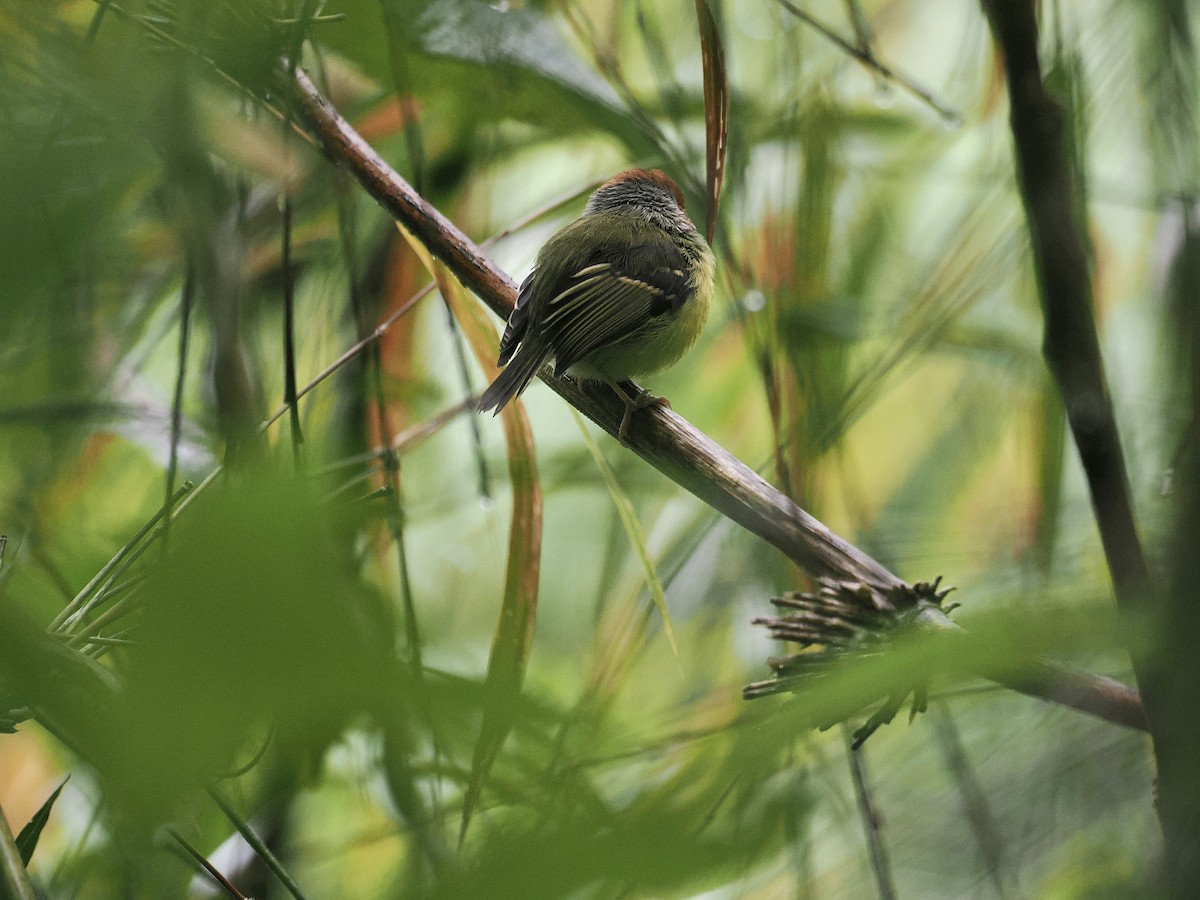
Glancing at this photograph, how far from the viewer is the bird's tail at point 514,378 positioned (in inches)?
56.9

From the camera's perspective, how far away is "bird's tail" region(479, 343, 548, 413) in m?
1.44

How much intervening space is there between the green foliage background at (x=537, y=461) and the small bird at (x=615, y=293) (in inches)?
5.2

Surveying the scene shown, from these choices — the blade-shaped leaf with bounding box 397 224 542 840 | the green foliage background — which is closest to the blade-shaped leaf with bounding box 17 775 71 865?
the green foliage background

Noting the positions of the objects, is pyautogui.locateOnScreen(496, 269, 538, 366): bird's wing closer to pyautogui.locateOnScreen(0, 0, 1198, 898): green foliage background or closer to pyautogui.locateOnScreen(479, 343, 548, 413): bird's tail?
pyautogui.locateOnScreen(479, 343, 548, 413): bird's tail

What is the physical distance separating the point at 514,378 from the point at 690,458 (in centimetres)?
50

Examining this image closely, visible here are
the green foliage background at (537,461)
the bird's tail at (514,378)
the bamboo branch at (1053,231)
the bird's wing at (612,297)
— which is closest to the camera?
the green foliage background at (537,461)

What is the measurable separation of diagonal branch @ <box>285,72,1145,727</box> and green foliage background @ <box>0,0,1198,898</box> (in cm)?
4

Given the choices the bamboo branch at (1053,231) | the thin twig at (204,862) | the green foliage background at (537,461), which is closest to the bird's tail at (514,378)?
the green foliage background at (537,461)

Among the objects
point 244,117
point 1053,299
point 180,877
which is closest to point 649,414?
point 244,117

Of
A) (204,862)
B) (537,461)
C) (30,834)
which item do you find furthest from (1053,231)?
(537,461)

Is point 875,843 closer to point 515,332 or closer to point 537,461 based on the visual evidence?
point 537,461

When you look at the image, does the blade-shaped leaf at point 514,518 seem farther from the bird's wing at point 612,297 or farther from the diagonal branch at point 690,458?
the bird's wing at point 612,297

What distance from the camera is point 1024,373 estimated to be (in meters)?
1.56

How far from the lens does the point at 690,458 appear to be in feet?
3.61
